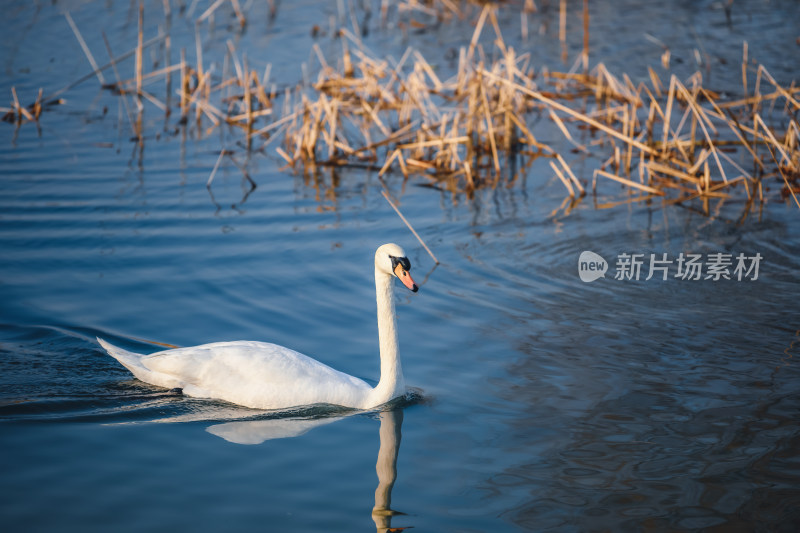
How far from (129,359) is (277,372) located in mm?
1361

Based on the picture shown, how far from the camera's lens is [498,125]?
15234 mm

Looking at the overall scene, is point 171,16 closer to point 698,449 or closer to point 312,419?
point 312,419

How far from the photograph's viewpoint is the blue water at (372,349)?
235 inches

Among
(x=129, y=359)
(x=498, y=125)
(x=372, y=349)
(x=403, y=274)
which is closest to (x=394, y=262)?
(x=403, y=274)

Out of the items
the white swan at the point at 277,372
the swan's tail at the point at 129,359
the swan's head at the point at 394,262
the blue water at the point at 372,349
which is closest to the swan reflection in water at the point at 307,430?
the blue water at the point at 372,349

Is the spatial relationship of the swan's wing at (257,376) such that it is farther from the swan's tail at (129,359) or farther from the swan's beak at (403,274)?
the swan's beak at (403,274)

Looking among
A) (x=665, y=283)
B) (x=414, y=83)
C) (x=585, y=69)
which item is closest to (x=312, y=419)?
(x=665, y=283)

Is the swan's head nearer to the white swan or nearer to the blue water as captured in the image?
the white swan

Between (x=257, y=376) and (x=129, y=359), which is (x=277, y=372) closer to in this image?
(x=257, y=376)

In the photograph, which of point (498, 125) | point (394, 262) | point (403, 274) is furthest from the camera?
point (498, 125)

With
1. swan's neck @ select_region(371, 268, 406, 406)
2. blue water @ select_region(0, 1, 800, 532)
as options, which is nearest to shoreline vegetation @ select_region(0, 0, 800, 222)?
blue water @ select_region(0, 1, 800, 532)

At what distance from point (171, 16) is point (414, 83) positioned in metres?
9.56

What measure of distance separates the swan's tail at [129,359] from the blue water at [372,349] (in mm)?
194

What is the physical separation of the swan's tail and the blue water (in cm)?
19
